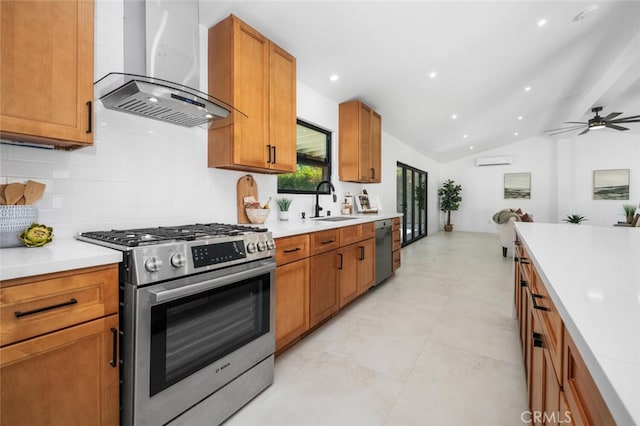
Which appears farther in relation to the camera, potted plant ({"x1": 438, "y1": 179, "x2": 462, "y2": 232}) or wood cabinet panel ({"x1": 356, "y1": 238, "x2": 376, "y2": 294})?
potted plant ({"x1": 438, "y1": 179, "x2": 462, "y2": 232})

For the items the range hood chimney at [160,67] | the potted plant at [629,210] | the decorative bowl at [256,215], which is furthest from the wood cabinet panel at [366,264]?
the potted plant at [629,210]

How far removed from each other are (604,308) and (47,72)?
2.10 metres

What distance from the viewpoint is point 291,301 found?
2182mm

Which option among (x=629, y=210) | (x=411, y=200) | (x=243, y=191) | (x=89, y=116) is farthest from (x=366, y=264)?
(x=629, y=210)

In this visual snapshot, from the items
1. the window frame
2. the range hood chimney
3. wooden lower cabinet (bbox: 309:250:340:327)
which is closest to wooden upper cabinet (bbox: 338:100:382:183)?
the window frame

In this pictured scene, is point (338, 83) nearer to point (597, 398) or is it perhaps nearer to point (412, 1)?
point (412, 1)

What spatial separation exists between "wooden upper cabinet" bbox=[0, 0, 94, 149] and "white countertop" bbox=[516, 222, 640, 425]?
1897 millimetres

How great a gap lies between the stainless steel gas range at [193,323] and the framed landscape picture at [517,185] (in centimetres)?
1020

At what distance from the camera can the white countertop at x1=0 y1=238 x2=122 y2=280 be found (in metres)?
0.94

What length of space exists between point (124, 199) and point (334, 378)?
1.74 m

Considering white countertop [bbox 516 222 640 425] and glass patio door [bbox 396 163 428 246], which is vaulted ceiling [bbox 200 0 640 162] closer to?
glass patio door [bbox 396 163 428 246]

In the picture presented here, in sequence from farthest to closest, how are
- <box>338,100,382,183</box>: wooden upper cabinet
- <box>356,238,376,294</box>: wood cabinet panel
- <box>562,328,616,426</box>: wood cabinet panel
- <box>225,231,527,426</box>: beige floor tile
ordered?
<box>338,100,382,183</box>: wooden upper cabinet < <box>356,238,376,294</box>: wood cabinet panel < <box>225,231,527,426</box>: beige floor tile < <box>562,328,616,426</box>: wood cabinet panel

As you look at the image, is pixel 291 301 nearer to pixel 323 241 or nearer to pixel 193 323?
pixel 323 241

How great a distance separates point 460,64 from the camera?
3.60m
